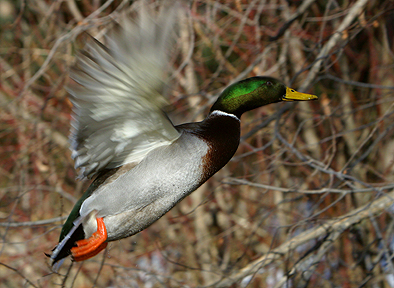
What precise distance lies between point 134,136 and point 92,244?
62cm

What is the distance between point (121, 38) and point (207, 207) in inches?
135

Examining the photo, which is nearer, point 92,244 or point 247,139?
point 92,244

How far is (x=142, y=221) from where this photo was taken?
7.50ft

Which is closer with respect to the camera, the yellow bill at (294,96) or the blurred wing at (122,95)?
the blurred wing at (122,95)

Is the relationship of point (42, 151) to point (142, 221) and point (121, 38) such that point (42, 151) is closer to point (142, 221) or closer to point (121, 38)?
point (142, 221)

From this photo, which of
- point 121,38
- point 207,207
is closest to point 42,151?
point 207,207

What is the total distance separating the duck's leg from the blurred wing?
341 mm

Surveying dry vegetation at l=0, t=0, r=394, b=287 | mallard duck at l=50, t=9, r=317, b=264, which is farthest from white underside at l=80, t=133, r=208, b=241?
dry vegetation at l=0, t=0, r=394, b=287

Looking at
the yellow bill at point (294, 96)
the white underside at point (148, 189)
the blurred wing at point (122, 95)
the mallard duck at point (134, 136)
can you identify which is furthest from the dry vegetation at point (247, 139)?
the blurred wing at point (122, 95)

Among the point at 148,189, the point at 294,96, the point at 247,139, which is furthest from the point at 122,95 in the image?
the point at 247,139

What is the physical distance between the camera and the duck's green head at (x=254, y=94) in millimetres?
2479

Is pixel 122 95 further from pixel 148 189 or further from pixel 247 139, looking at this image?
pixel 247 139

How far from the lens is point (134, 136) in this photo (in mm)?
2170

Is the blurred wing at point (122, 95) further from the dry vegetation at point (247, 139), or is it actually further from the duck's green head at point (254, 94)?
the dry vegetation at point (247, 139)
